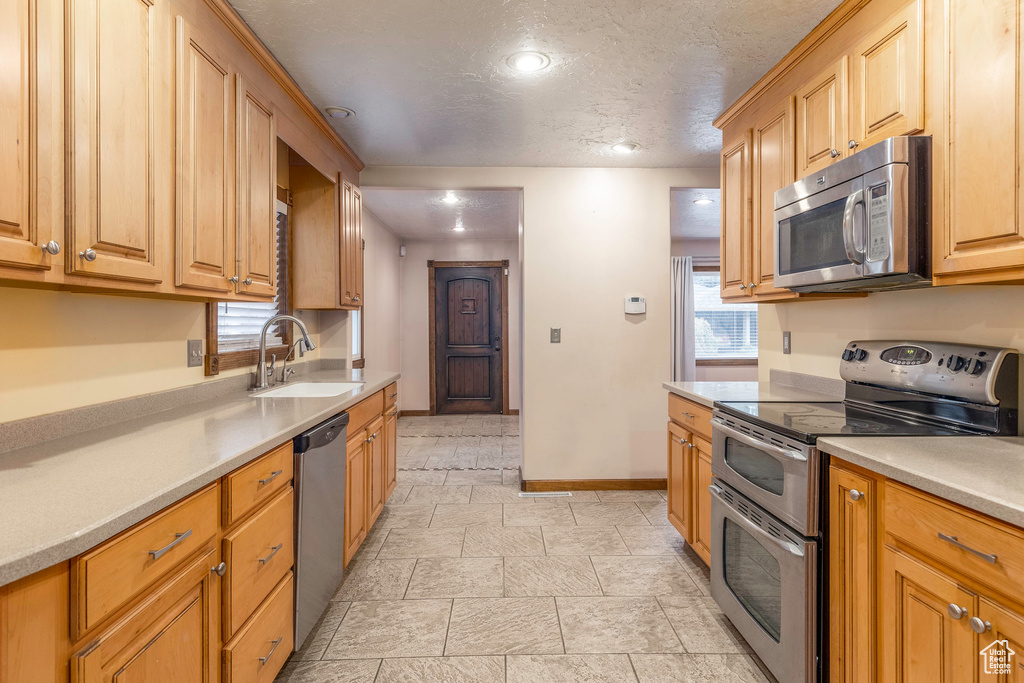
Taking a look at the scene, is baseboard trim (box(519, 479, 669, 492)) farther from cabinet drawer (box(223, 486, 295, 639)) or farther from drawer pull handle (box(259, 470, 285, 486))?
drawer pull handle (box(259, 470, 285, 486))

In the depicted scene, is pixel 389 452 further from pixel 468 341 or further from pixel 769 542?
pixel 468 341

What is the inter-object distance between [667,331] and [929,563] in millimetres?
2662

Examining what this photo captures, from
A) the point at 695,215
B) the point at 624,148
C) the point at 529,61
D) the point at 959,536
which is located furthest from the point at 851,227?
the point at 695,215

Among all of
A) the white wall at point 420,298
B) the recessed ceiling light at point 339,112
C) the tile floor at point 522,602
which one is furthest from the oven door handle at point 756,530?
the white wall at point 420,298

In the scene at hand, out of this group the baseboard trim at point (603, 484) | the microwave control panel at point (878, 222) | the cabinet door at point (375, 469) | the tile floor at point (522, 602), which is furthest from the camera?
the baseboard trim at point (603, 484)

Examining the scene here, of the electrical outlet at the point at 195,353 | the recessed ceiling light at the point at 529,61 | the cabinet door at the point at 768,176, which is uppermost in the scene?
the recessed ceiling light at the point at 529,61

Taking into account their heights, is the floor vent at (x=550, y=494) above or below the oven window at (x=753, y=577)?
below

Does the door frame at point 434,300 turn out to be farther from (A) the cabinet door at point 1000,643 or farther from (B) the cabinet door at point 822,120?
(A) the cabinet door at point 1000,643

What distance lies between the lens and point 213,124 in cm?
176

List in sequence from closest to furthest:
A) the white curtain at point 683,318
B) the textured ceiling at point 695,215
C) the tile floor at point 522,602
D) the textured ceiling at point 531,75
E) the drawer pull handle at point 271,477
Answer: the drawer pull handle at point 271,477, the tile floor at point 522,602, the textured ceiling at point 531,75, the textured ceiling at point 695,215, the white curtain at point 683,318

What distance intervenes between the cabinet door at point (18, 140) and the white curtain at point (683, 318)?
6313 mm

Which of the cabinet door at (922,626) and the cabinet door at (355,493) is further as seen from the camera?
the cabinet door at (355,493)

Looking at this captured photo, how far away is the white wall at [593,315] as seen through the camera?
372 centimetres

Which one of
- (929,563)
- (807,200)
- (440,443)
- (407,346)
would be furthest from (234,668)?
(407,346)
